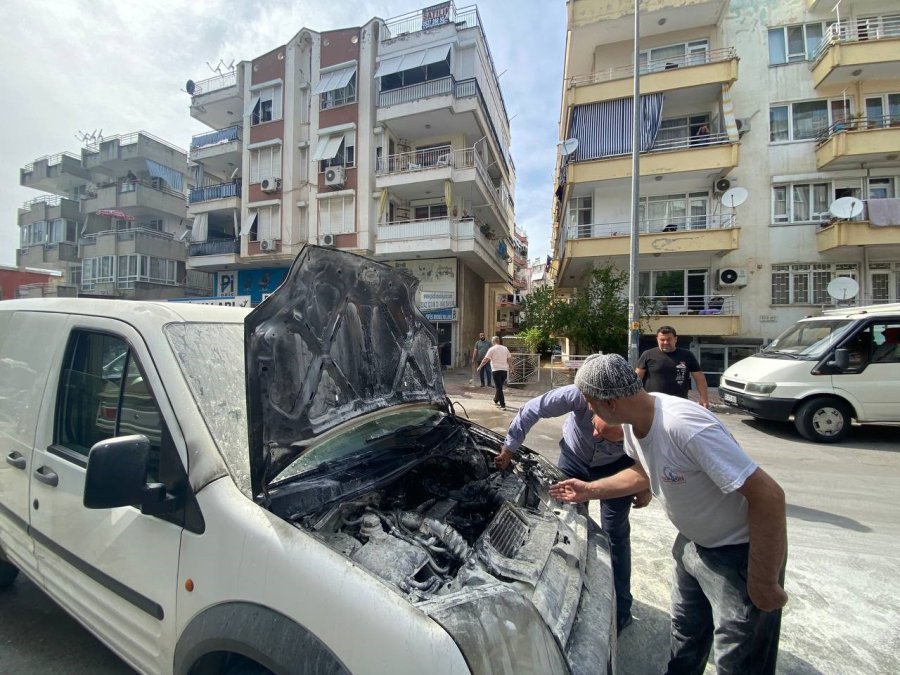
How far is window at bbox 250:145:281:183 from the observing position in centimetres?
2055

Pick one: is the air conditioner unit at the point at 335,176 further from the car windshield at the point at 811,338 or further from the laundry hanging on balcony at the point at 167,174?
the laundry hanging on balcony at the point at 167,174

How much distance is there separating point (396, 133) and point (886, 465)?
19.4 metres

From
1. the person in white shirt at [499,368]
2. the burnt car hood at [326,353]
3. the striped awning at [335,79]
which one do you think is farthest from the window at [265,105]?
the burnt car hood at [326,353]

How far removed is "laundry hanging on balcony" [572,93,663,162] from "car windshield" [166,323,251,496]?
1495 cm

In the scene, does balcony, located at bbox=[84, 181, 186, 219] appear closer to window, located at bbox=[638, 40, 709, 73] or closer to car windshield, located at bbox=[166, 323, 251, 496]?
window, located at bbox=[638, 40, 709, 73]

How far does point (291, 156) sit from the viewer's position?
65.7ft

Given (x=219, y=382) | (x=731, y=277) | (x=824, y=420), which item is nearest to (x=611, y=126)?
(x=731, y=277)

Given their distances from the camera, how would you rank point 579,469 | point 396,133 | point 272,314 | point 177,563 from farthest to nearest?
1. point 396,133
2. point 579,469
3. point 272,314
4. point 177,563

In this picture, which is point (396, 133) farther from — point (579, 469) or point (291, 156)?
point (579, 469)

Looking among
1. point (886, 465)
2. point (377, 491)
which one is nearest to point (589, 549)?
point (377, 491)

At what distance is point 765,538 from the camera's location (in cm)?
146

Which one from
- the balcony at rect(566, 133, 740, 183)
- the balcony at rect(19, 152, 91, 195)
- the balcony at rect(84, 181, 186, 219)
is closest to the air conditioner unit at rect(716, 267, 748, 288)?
the balcony at rect(566, 133, 740, 183)

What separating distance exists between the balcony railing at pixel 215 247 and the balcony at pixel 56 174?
57.6 feet

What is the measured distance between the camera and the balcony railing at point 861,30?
13438 mm
